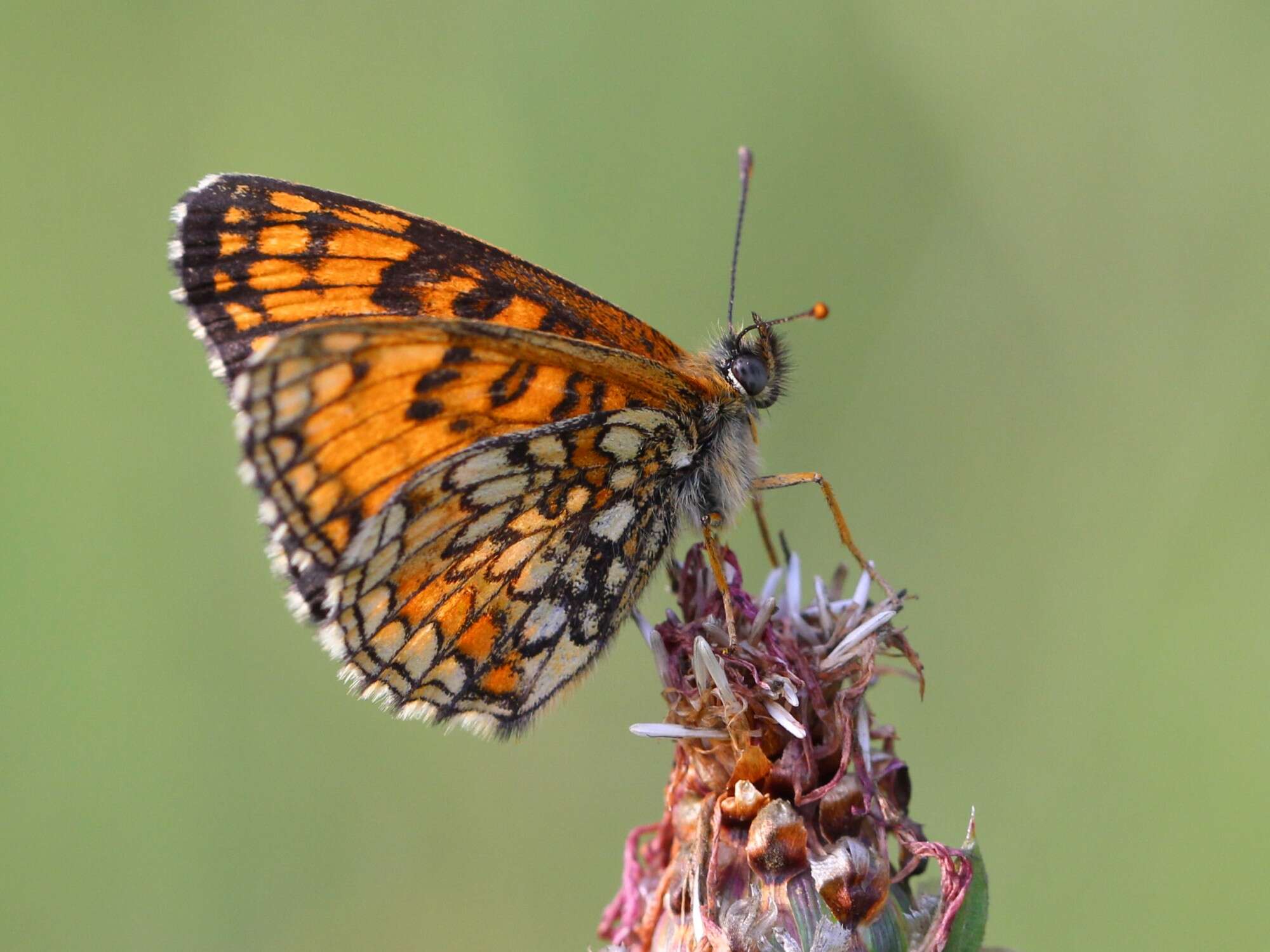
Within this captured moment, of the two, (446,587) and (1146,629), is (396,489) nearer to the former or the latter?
(446,587)

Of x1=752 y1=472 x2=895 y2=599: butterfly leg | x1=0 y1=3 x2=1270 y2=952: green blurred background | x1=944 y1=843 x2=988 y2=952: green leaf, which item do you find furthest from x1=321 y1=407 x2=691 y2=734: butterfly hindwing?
x1=0 y1=3 x2=1270 y2=952: green blurred background

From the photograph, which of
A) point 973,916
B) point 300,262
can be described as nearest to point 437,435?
point 300,262

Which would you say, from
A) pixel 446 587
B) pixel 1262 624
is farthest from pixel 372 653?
pixel 1262 624

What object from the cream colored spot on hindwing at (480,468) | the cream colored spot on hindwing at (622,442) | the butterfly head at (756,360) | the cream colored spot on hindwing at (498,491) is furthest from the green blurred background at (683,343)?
the cream colored spot on hindwing at (480,468)

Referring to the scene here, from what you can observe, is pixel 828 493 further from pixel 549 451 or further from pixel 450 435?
pixel 450 435

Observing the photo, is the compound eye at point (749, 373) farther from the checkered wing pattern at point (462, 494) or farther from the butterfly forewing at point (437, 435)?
the checkered wing pattern at point (462, 494)
